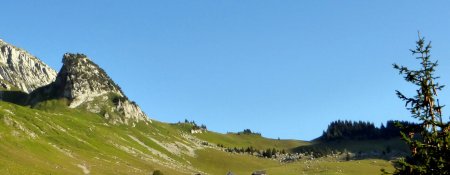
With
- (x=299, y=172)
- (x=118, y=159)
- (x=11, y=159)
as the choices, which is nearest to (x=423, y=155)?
(x=11, y=159)

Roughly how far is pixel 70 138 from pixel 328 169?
88.9 meters

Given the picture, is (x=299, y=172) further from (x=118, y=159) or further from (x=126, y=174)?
(x=126, y=174)

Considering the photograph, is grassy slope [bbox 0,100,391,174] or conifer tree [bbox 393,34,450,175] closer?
conifer tree [bbox 393,34,450,175]

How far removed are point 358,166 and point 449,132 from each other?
17631cm

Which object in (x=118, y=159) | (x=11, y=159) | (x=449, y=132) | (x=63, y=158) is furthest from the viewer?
(x=118, y=159)

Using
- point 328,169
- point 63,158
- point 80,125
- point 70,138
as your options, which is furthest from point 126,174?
point 328,169

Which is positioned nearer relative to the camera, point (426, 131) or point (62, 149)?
point (426, 131)

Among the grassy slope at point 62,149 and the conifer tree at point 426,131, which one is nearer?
the conifer tree at point 426,131

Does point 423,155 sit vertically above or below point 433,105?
below

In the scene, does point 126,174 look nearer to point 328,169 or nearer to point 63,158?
point 63,158

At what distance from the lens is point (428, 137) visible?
2334 cm

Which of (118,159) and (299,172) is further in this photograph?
(299,172)

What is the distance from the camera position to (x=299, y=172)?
17612cm

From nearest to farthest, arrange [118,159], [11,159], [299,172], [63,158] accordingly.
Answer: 1. [11,159]
2. [63,158]
3. [118,159]
4. [299,172]
